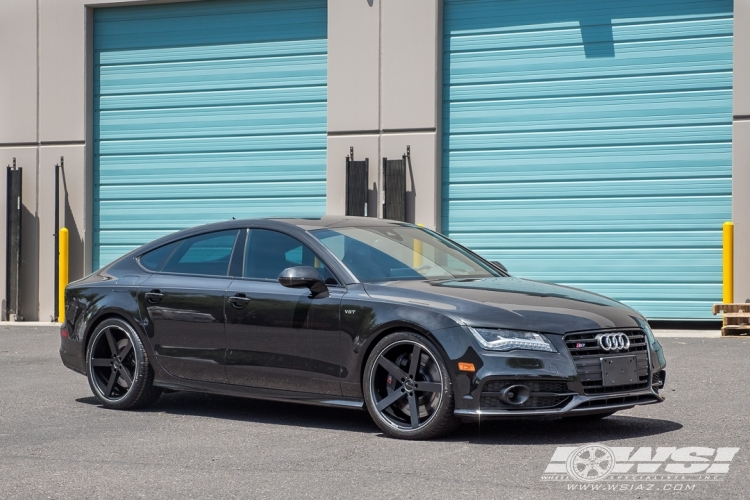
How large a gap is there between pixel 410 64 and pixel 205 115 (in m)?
3.57

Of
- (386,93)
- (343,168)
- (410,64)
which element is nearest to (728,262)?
(410,64)

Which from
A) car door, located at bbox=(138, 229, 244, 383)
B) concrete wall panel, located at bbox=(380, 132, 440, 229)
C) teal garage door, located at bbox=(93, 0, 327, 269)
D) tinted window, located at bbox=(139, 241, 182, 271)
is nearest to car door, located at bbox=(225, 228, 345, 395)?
car door, located at bbox=(138, 229, 244, 383)

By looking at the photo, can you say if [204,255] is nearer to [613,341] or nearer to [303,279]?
[303,279]

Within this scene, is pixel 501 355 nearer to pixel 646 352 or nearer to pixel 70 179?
pixel 646 352

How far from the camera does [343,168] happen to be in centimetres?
1719

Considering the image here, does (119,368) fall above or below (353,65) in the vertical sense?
below

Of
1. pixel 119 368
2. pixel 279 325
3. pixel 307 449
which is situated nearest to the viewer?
pixel 307 449

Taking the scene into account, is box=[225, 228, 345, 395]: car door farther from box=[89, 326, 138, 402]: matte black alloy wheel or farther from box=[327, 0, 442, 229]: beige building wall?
box=[327, 0, 442, 229]: beige building wall

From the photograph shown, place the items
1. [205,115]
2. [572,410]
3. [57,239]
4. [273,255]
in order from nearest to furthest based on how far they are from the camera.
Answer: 1. [572,410]
2. [273,255]
3. [205,115]
4. [57,239]

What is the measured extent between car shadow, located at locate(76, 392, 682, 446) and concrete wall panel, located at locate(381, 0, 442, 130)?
27.6 ft

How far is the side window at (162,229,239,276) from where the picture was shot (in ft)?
26.6

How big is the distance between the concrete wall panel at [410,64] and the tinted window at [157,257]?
8.53 meters

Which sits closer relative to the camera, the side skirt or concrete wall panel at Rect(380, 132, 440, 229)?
the side skirt

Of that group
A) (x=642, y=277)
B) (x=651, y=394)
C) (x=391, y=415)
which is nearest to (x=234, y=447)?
(x=391, y=415)
